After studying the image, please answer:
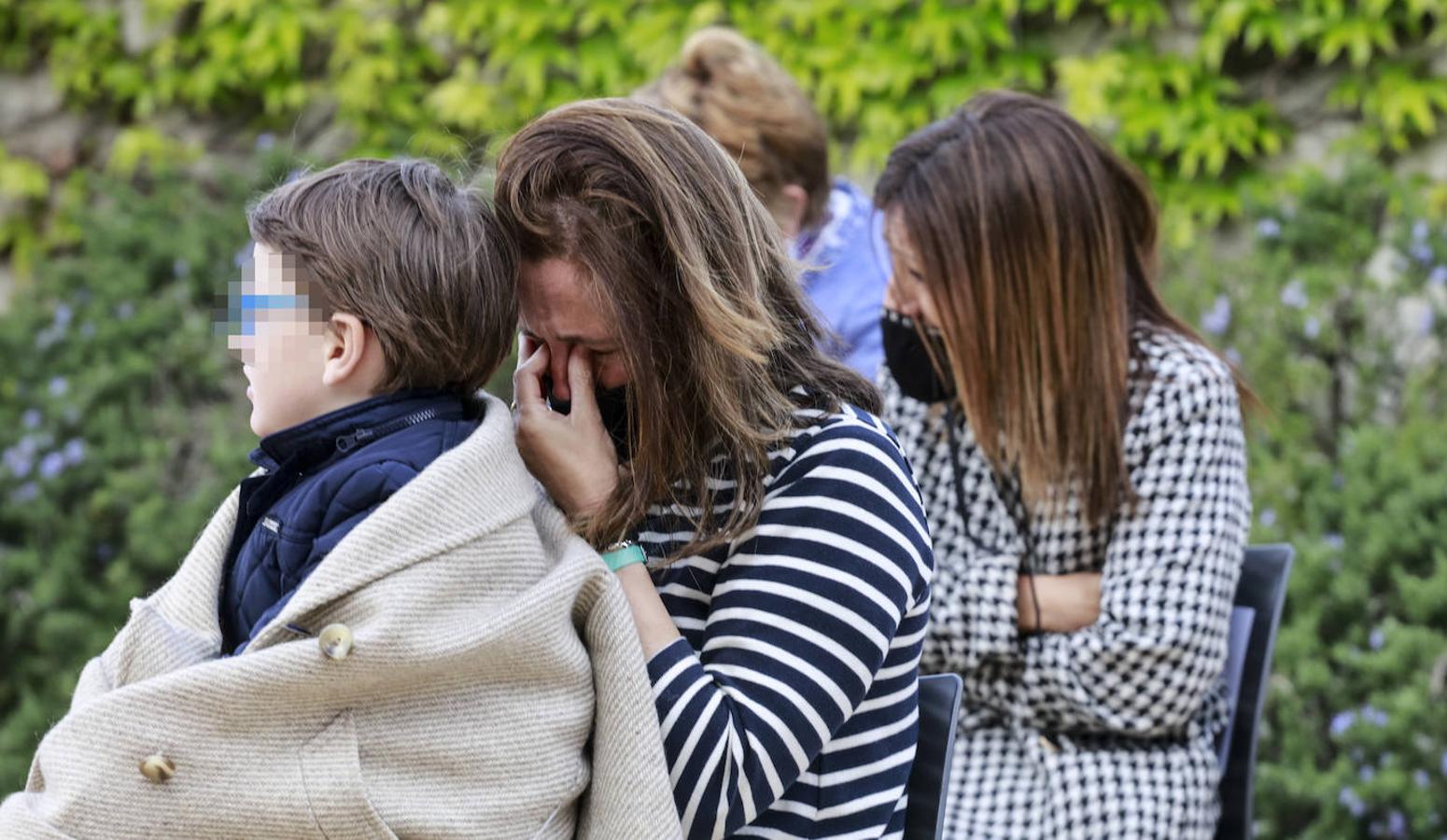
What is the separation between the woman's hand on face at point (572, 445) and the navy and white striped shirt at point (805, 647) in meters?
0.09

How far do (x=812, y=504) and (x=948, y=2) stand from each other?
12.0ft

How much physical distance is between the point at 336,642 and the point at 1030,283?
1303 mm

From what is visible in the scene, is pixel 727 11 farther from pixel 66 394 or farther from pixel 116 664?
pixel 116 664

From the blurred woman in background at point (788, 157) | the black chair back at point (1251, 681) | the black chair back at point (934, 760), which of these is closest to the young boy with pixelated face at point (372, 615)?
the black chair back at point (934, 760)

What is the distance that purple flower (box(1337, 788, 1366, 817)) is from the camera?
3.05 meters

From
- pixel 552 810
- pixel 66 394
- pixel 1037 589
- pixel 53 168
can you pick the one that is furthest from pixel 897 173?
pixel 53 168

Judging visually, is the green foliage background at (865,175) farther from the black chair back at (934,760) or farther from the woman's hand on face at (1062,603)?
the black chair back at (934,760)

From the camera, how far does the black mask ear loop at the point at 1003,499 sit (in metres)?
2.20

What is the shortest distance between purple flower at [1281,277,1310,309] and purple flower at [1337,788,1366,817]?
1.36 m

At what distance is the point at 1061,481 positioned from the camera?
2.18 m

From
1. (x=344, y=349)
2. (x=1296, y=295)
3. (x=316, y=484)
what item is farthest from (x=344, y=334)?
(x=1296, y=295)

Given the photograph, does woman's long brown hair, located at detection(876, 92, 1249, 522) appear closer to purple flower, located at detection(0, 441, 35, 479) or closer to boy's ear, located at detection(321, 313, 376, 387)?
boy's ear, located at detection(321, 313, 376, 387)

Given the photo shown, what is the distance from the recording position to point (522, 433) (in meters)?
1.56

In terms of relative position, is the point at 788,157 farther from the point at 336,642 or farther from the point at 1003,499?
the point at 336,642
